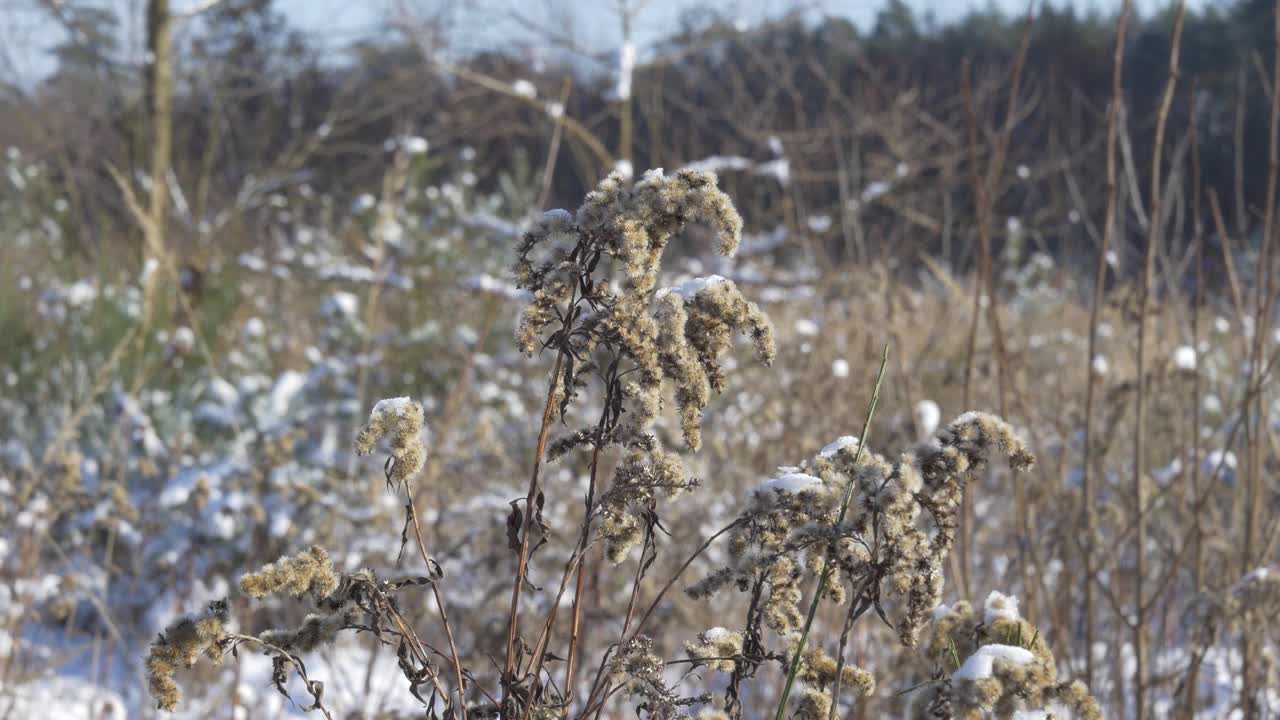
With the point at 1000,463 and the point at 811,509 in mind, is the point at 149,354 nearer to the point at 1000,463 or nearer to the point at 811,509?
the point at 1000,463

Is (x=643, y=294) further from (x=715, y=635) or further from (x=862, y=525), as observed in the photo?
(x=715, y=635)

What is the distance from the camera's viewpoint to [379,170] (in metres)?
12.0

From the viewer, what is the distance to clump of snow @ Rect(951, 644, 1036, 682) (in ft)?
2.79

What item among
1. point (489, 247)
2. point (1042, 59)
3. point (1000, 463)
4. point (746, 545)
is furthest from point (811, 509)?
point (1042, 59)

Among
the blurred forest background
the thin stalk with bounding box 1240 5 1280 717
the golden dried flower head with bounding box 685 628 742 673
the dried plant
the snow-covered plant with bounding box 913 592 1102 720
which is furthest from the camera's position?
the blurred forest background

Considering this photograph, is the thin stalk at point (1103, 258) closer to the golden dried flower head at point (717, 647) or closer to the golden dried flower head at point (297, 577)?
the golden dried flower head at point (717, 647)

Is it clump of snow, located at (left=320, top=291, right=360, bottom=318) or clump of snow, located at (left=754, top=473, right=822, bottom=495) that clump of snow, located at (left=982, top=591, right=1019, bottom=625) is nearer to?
clump of snow, located at (left=754, top=473, right=822, bottom=495)

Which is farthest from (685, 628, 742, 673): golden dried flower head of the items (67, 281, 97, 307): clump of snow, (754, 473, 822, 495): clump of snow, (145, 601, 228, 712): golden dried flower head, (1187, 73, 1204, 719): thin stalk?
(67, 281, 97, 307): clump of snow

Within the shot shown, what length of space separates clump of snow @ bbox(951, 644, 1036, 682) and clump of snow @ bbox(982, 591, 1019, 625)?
5.6 inches

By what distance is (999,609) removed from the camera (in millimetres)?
1049

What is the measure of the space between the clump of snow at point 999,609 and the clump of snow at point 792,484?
21 centimetres

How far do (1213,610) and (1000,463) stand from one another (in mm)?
3073

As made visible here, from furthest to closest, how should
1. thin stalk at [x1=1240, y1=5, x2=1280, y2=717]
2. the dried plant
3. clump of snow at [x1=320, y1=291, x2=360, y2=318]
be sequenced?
clump of snow at [x1=320, y1=291, x2=360, y2=318], thin stalk at [x1=1240, y1=5, x2=1280, y2=717], the dried plant

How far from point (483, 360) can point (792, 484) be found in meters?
4.69
